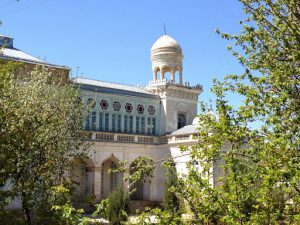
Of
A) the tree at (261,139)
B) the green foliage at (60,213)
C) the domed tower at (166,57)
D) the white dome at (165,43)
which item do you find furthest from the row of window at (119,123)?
the tree at (261,139)

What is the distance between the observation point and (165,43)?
Result: 46.4 metres

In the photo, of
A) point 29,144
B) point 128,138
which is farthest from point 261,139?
point 128,138

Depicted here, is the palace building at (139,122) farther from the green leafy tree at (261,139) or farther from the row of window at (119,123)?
the green leafy tree at (261,139)

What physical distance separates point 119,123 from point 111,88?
119 inches

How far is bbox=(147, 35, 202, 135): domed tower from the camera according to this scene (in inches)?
1731

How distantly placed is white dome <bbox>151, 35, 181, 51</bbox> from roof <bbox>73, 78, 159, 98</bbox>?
173 inches

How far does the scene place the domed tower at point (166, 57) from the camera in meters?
46.0

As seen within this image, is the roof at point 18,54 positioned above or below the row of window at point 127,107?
above

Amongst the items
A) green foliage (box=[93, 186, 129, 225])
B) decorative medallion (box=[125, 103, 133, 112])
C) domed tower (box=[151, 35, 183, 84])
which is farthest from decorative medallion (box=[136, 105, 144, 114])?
green foliage (box=[93, 186, 129, 225])

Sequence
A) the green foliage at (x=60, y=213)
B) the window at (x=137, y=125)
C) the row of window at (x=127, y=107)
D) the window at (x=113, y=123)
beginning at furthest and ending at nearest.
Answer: the window at (x=137, y=125) < the window at (x=113, y=123) < the row of window at (x=127, y=107) < the green foliage at (x=60, y=213)

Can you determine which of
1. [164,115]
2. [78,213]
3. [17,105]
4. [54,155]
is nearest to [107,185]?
[164,115]

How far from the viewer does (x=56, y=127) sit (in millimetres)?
19234

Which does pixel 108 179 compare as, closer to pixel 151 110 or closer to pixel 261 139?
pixel 151 110

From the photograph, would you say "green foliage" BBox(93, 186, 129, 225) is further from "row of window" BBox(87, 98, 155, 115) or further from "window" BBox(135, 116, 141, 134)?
"window" BBox(135, 116, 141, 134)
